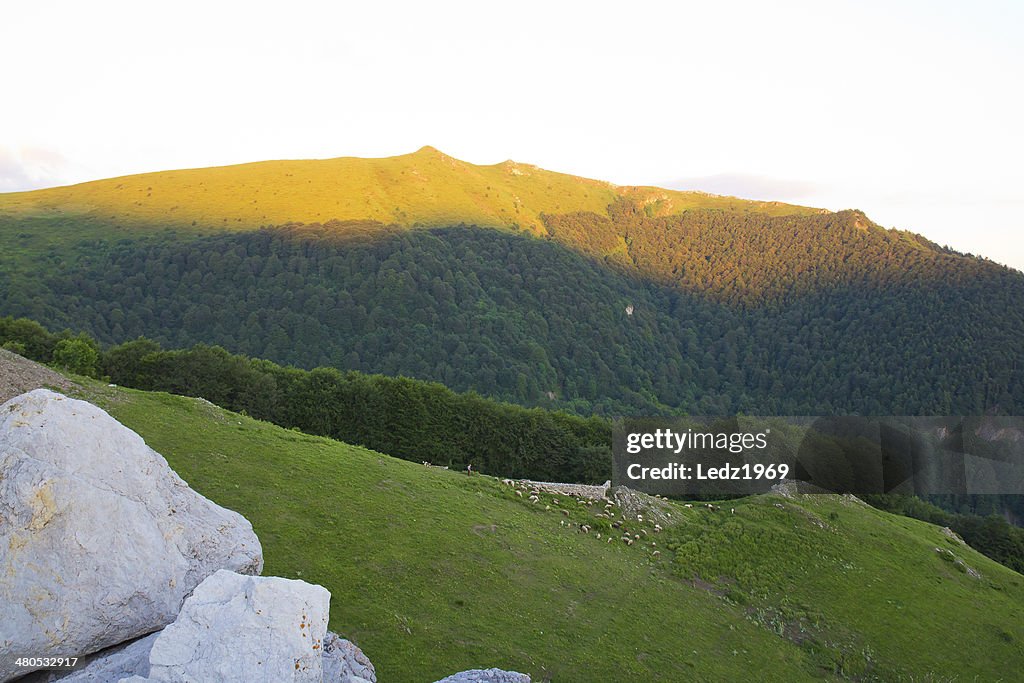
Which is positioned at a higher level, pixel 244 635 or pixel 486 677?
pixel 244 635

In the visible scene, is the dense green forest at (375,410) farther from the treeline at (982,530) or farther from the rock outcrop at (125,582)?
the rock outcrop at (125,582)

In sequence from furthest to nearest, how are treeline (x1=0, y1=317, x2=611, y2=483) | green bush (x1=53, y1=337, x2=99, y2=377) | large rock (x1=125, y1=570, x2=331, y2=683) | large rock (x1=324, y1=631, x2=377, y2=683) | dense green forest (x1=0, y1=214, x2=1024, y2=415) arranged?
1. dense green forest (x1=0, y1=214, x2=1024, y2=415)
2. treeline (x1=0, y1=317, x2=611, y2=483)
3. green bush (x1=53, y1=337, x2=99, y2=377)
4. large rock (x1=324, y1=631, x2=377, y2=683)
5. large rock (x1=125, y1=570, x2=331, y2=683)

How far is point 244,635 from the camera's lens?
9492mm

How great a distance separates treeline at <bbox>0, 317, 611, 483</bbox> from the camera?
5075 centimetres

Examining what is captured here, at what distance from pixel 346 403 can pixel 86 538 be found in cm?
4123

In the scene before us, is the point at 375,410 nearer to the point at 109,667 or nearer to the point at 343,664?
the point at 343,664

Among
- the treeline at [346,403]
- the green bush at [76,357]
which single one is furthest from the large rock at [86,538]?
the green bush at [76,357]

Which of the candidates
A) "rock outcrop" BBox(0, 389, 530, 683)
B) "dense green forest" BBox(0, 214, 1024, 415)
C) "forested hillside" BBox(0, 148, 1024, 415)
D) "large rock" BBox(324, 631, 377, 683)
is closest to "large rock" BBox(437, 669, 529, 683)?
"rock outcrop" BBox(0, 389, 530, 683)

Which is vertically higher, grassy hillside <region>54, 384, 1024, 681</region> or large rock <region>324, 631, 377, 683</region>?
large rock <region>324, 631, 377, 683</region>

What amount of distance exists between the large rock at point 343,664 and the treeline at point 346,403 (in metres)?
38.7

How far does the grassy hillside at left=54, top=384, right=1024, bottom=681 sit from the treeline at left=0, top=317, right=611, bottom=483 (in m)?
20.3

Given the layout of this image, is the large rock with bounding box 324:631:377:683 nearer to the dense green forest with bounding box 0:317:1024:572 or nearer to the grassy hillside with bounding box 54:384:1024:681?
the grassy hillside with bounding box 54:384:1024:681

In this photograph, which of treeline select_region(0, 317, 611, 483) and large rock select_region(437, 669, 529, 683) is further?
treeline select_region(0, 317, 611, 483)

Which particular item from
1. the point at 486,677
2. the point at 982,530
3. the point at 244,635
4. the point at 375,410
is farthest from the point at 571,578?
the point at 982,530
